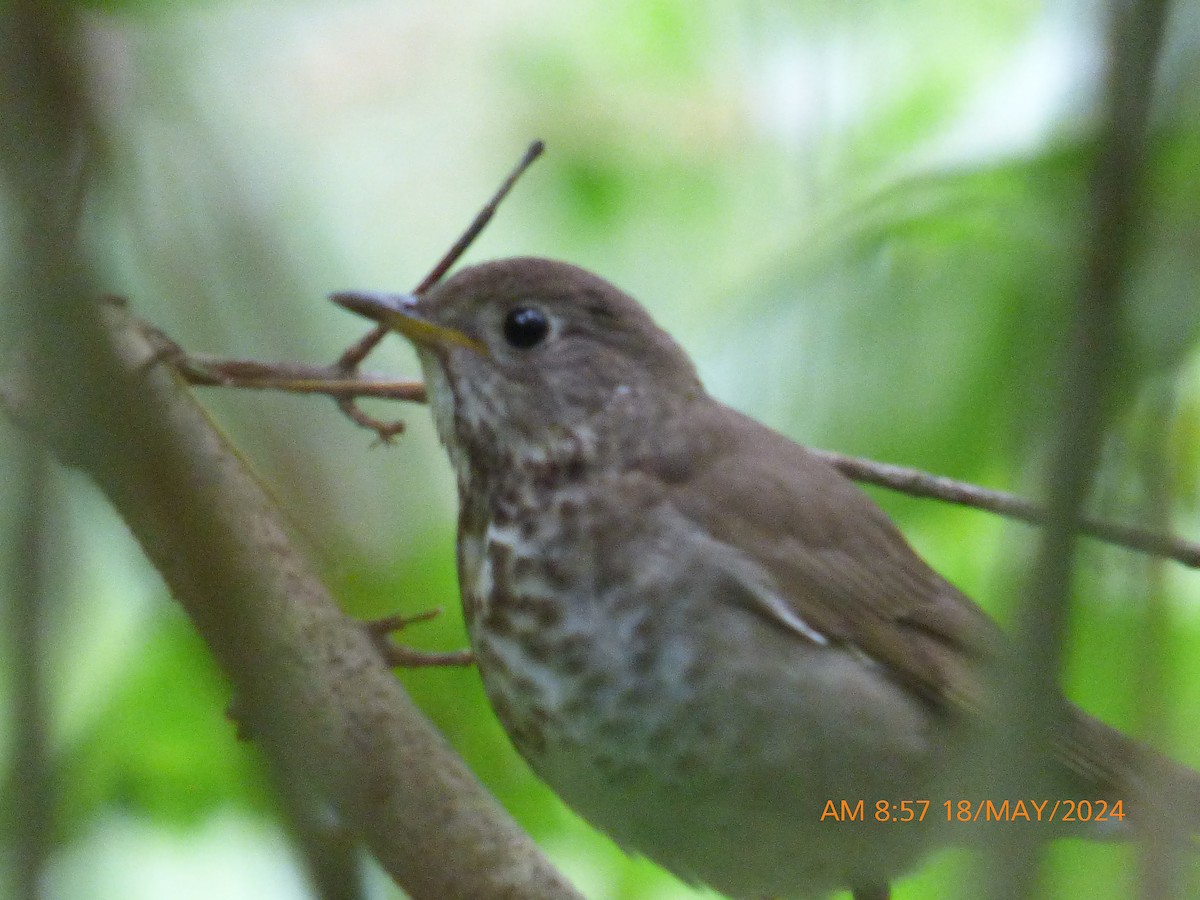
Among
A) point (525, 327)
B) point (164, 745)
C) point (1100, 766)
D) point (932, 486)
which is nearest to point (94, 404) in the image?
point (932, 486)

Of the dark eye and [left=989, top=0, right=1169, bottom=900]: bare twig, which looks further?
the dark eye

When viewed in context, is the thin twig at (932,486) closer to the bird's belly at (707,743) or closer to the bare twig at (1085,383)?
the bird's belly at (707,743)

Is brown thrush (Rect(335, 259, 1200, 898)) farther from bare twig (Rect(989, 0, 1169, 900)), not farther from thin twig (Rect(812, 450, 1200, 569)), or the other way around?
bare twig (Rect(989, 0, 1169, 900))

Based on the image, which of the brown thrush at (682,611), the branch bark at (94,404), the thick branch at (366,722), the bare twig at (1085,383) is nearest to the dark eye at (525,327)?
the brown thrush at (682,611)

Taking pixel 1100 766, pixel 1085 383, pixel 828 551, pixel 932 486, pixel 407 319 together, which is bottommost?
pixel 1100 766

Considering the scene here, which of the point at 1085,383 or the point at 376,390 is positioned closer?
the point at 1085,383

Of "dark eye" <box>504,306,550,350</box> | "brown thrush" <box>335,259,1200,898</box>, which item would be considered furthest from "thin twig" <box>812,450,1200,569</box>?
"dark eye" <box>504,306,550,350</box>

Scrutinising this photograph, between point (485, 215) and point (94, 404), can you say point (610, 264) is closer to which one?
point (485, 215)
